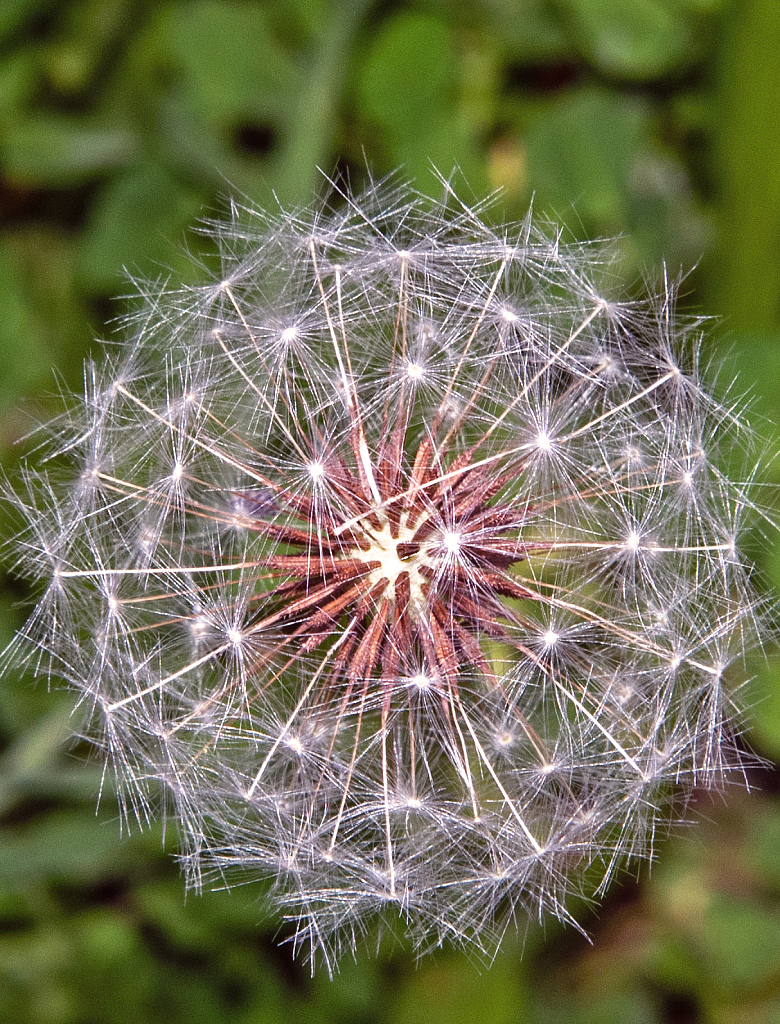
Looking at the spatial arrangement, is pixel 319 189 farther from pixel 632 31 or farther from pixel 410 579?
pixel 410 579

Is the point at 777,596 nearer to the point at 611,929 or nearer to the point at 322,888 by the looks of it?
the point at 322,888

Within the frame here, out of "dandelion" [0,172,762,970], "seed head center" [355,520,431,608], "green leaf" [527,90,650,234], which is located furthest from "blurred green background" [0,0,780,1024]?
"seed head center" [355,520,431,608]

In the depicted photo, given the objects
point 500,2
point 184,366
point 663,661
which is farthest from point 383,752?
point 500,2

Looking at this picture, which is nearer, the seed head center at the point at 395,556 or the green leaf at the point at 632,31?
the seed head center at the point at 395,556

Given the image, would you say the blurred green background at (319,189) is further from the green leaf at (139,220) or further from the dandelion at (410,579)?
the dandelion at (410,579)

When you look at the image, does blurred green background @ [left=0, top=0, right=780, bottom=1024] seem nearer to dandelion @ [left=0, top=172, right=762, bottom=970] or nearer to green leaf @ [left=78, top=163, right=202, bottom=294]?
green leaf @ [left=78, top=163, right=202, bottom=294]

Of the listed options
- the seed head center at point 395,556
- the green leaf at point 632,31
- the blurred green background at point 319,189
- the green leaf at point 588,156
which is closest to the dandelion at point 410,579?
the seed head center at point 395,556
